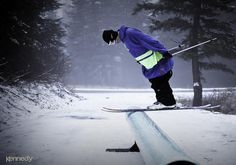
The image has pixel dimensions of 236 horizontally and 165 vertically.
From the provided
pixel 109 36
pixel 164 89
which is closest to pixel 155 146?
pixel 164 89

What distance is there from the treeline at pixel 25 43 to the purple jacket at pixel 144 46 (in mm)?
5368

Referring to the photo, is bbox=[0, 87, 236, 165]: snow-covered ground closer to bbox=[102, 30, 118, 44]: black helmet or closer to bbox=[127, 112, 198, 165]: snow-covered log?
bbox=[127, 112, 198, 165]: snow-covered log

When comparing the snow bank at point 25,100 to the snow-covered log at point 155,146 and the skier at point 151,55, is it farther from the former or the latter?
the snow-covered log at point 155,146

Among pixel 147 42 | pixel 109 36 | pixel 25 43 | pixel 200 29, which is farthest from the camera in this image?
pixel 200 29

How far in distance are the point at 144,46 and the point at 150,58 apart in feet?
0.92

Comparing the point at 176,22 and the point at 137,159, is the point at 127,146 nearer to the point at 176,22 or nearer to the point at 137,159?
the point at 137,159

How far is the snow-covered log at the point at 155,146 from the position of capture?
275cm

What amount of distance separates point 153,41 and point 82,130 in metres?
3.34

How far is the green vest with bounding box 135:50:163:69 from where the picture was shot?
544 cm

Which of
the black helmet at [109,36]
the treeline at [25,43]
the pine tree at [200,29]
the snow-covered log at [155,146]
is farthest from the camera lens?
the pine tree at [200,29]

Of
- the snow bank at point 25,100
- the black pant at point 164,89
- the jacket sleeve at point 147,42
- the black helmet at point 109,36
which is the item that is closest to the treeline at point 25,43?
the snow bank at point 25,100

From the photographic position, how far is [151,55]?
545 cm

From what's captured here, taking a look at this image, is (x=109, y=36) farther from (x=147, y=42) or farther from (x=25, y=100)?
(x=25, y=100)

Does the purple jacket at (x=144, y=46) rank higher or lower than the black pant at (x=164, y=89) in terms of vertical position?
higher
